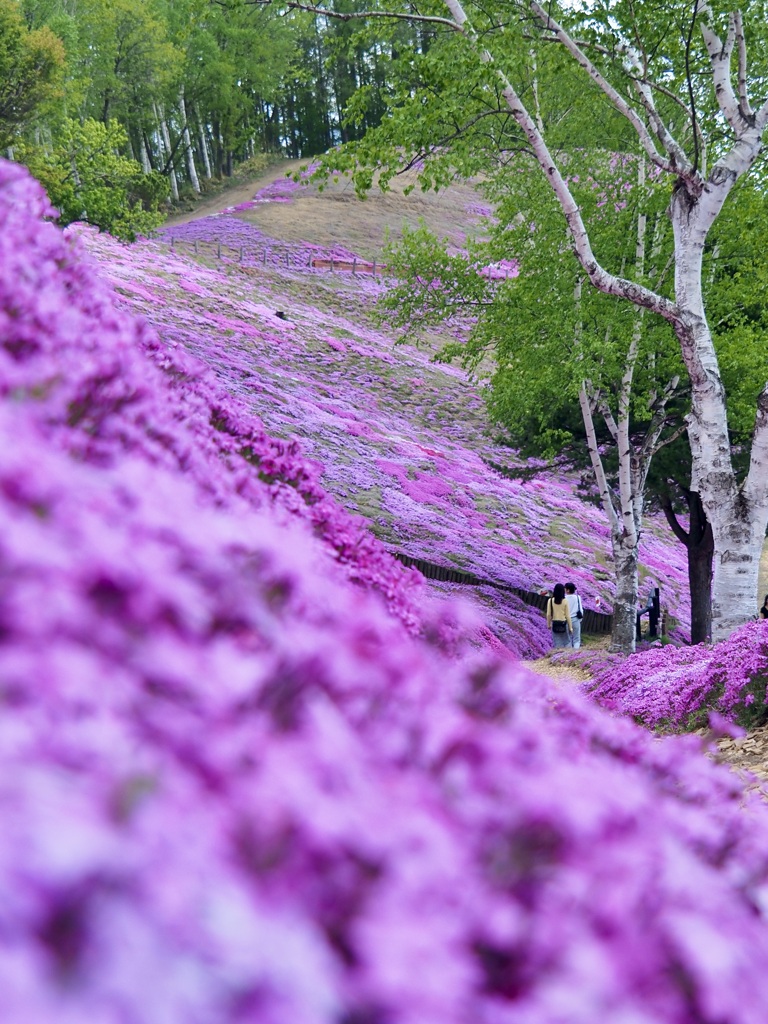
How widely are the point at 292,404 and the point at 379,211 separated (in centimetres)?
4015

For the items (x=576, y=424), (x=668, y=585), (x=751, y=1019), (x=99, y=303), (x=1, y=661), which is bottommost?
(x=668, y=585)

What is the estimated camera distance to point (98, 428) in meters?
2.37

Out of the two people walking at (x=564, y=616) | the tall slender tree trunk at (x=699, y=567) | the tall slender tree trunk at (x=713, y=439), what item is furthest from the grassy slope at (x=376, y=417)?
the tall slender tree trunk at (x=713, y=439)

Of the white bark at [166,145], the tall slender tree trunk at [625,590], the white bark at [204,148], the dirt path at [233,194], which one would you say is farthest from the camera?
the white bark at [204,148]

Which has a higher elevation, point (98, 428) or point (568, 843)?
point (98, 428)

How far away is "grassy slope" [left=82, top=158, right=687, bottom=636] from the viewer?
62.7 feet

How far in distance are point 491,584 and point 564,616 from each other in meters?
1.70

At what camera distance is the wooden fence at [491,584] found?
16875 mm

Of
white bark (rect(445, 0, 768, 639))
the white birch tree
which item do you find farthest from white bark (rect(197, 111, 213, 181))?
white bark (rect(445, 0, 768, 639))

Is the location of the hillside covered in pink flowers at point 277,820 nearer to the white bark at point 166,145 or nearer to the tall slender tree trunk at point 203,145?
the white bark at point 166,145

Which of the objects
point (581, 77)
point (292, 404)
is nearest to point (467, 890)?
point (581, 77)

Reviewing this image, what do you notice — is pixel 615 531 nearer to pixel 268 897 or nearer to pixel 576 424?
pixel 576 424

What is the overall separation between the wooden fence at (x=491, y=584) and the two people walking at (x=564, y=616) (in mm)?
1004

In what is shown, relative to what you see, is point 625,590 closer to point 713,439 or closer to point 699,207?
point 713,439
